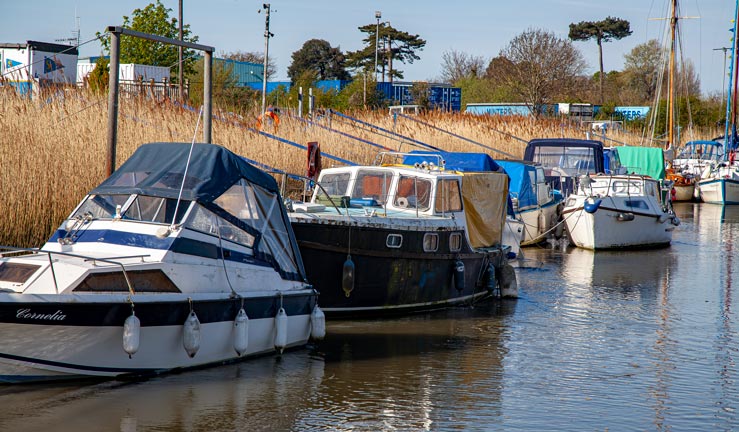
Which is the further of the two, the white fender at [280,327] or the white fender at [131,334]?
the white fender at [280,327]

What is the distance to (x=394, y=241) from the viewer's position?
1305 cm

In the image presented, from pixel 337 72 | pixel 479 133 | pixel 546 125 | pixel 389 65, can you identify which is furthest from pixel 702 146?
pixel 337 72

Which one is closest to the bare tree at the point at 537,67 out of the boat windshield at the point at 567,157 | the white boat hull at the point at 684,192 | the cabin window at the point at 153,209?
the white boat hull at the point at 684,192

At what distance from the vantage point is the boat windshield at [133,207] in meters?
10.3

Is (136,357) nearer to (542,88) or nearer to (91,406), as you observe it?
(91,406)

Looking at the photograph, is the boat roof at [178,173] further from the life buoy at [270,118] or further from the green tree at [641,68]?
the green tree at [641,68]

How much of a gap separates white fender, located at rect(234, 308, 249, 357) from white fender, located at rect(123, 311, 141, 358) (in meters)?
1.35

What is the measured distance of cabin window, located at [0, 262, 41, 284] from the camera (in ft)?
29.8

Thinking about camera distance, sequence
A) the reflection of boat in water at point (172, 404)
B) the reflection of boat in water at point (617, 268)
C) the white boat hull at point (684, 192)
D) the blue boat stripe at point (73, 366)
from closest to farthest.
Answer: the reflection of boat in water at point (172, 404) < the blue boat stripe at point (73, 366) < the reflection of boat in water at point (617, 268) < the white boat hull at point (684, 192)

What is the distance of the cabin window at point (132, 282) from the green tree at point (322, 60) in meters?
68.0

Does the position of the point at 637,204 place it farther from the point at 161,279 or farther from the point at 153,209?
the point at 161,279

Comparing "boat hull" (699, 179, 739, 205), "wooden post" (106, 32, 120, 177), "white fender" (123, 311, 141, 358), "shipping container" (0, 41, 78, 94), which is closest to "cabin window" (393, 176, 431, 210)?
"wooden post" (106, 32, 120, 177)

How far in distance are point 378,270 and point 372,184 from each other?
2.07m

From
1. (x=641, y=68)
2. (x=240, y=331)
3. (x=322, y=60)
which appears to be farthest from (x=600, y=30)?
(x=240, y=331)
